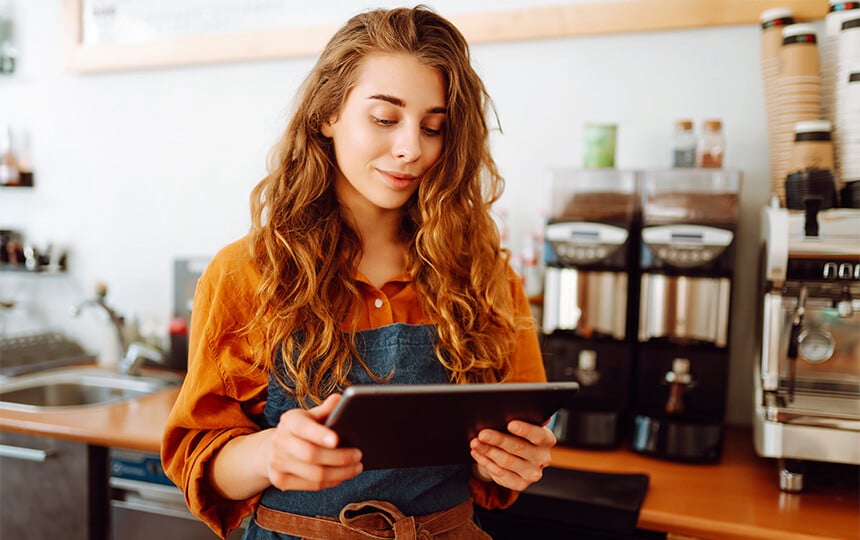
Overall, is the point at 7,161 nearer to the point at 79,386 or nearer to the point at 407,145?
the point at 79,386

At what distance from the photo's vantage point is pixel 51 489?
181cm

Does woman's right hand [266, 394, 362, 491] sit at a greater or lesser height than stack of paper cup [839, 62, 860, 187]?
lesser

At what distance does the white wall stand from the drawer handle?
2.32 feet

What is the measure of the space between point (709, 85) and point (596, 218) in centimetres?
55

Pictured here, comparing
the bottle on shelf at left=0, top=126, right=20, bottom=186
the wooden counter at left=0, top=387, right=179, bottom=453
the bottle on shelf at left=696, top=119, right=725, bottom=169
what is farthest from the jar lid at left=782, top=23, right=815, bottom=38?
the bottle on shelf at left=0, top=126, right=20, bottom=186

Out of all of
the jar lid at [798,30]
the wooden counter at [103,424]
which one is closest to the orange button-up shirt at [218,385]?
the wooden counter at [103,424]

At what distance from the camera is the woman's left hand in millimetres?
971

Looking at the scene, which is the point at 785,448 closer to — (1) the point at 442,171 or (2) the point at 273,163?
(1) the point at 442,171

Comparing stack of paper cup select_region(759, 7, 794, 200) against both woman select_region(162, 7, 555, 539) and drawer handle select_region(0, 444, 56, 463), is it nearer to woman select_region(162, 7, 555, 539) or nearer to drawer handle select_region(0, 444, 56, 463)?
woman select_region(162, 7, 555, 539)

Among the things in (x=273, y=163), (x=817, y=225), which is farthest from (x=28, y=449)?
(x=817, y=225)

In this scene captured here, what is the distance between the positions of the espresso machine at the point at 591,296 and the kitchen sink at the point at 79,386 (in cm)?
127

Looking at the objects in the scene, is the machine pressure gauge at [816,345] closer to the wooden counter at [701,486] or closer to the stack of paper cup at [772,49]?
the wooden counter at [701,486]

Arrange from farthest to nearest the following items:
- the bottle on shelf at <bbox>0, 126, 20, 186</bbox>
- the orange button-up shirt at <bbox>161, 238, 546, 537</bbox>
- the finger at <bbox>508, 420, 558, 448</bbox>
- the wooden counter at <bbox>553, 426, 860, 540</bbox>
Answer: the bottle on shelf at <bbox>0, 126, 20, 186</bbox>, the wooden counter at <bbox>553, 426, 860, 540</bbox>, the orange button-up shirt at <bbox>161, 238, 546, 537</bbox>, the finger at <bbox>508, 420, 558, 448</bbox>

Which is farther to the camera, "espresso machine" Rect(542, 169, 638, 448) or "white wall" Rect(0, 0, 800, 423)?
"white wall" Rect(0, 0, 800, 423)
